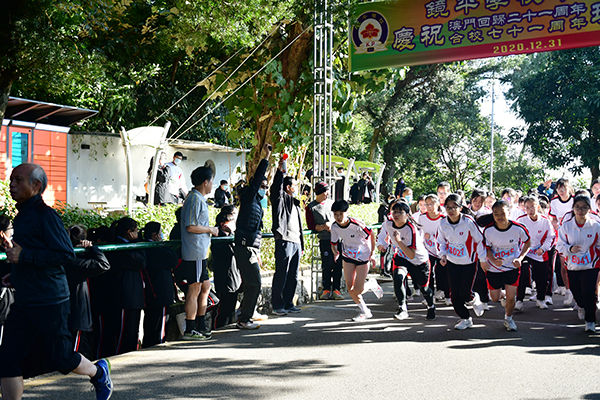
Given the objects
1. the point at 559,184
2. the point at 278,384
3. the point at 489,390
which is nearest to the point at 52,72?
the point at 278,384

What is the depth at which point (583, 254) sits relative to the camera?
7.19 metres

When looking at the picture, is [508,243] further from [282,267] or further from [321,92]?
[321,92]

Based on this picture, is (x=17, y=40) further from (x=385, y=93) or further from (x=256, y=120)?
(x=385, y=93)

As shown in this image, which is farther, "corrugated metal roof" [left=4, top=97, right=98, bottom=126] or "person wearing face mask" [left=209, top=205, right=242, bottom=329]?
"corrugated metal roof" [left=4, top=97, right=98, bottom=126]

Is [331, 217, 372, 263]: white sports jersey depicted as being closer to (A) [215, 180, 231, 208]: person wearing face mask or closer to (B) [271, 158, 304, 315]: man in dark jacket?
(B) [271, 158, 304, 315]: man in dark jacket

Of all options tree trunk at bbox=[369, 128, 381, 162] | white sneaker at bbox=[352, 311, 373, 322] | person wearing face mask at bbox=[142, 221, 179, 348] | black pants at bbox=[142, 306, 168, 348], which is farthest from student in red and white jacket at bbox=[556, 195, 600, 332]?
tree trunk at bbox=[369, 128, 381, 162]

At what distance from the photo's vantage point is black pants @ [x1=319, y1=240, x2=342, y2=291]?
386 inches

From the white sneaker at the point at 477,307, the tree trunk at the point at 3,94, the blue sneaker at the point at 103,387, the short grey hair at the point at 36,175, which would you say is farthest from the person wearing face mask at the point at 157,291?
the white sneaker at the point at 477,307

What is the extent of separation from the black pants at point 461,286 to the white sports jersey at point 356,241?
46.9 inches

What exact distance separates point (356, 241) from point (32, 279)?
4.85 m

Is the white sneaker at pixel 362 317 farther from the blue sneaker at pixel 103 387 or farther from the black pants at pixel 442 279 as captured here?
the blue sneaker at pixel 103 387

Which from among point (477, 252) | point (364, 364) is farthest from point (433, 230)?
point (364, 364)

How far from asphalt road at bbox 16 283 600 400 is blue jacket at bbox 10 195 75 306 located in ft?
3.63

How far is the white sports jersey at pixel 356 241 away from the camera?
812cm
